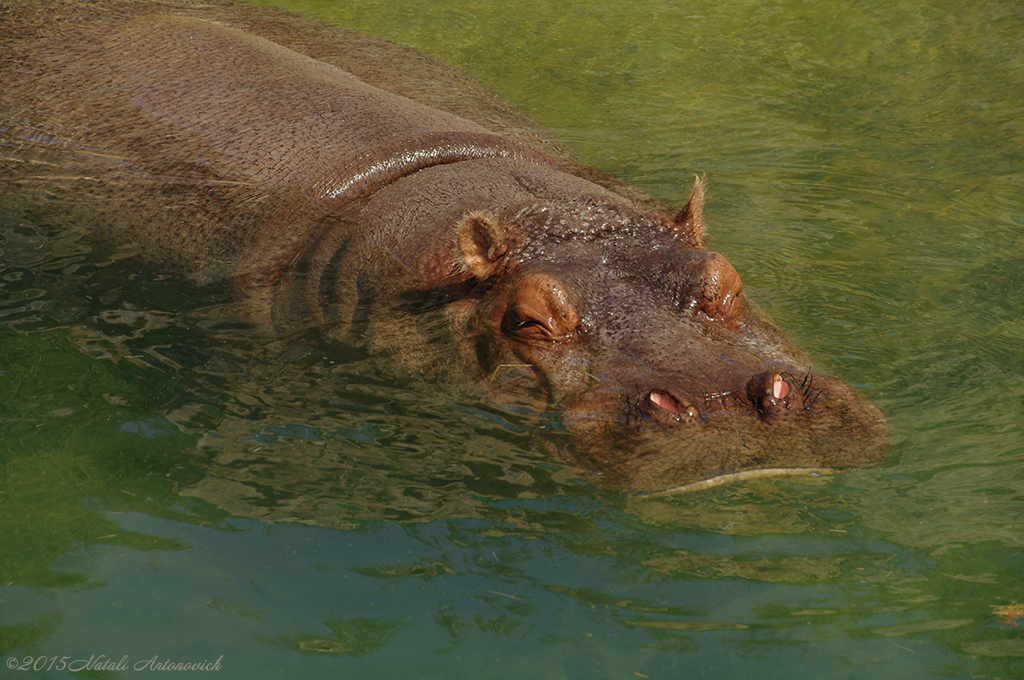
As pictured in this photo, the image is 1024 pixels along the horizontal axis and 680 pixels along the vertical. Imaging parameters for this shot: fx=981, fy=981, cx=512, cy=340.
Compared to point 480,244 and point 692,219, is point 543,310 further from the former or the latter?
point 692,219

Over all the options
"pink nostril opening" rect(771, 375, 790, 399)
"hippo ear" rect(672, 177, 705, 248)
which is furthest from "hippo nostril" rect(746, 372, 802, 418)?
"hippo ear" rect(672, 177, 705, 248)

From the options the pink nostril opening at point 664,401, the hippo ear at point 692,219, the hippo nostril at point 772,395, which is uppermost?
the hippo ear at point 692,219

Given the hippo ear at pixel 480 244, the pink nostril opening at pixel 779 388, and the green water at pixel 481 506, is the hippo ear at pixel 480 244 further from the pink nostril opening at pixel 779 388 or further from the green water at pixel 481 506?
the pink nostril opening at pixel 779 388

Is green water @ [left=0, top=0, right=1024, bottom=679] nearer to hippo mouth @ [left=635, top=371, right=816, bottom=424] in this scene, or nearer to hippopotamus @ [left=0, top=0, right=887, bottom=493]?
hippopotamus @ [left=0, top=0, right=887, bottom=493]

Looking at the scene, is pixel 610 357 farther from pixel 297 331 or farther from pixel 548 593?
pixel 297 331

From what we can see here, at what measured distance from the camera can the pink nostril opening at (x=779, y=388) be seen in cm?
365

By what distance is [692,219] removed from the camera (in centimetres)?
490

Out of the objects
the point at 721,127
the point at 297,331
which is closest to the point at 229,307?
the point at 297,331

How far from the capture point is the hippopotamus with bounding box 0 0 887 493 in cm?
374

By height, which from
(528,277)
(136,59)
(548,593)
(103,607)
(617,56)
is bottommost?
(103,607)

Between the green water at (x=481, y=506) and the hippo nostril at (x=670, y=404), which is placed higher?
the hippo nostril at (x=670, y=404)

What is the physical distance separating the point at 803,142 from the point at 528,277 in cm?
424

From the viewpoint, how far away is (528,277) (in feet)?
13.8

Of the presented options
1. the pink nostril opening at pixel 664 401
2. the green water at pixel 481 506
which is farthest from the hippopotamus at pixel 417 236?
the green water at pixel 481 506
